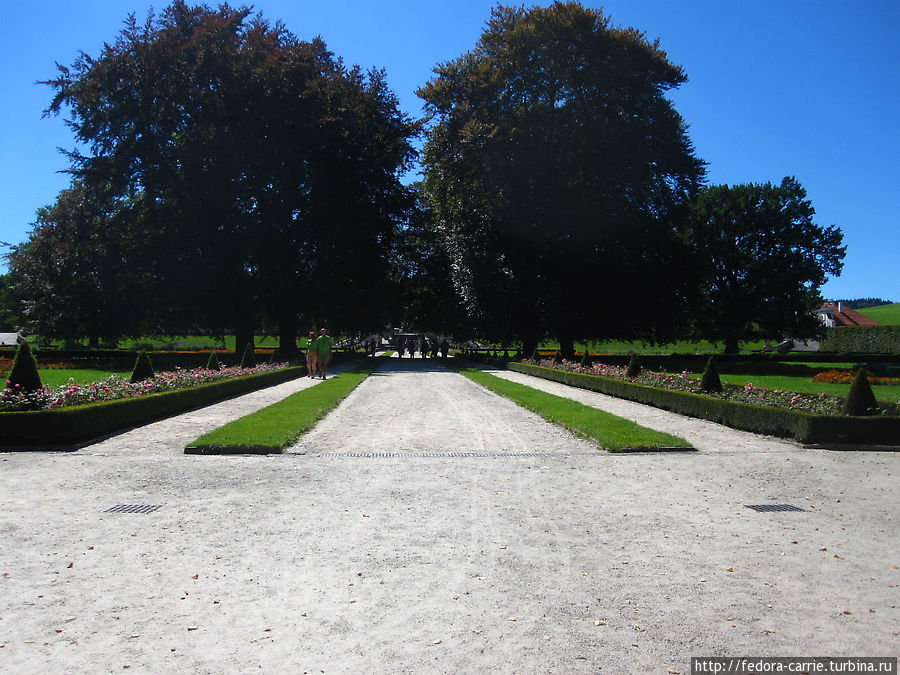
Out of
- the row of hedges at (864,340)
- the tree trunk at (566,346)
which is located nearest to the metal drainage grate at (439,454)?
the tree trunk at (566,346)

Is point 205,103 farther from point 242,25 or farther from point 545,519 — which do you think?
point 545,519

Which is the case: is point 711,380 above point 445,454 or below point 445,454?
above

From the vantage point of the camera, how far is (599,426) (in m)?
12.9

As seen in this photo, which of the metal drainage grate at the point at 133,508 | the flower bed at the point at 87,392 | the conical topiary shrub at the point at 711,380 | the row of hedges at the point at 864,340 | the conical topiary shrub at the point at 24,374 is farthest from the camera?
the row of hedges at the point at 864,340

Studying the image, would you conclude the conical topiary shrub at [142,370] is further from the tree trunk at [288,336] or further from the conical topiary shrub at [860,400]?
the tree trunk at [288,336]

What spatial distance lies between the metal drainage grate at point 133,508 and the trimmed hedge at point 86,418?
17.2 feet

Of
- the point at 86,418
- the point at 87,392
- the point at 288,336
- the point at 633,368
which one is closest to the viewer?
the point at 86,418

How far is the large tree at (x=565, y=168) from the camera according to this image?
3381 cm

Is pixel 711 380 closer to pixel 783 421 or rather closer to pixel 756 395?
pixel 756 395

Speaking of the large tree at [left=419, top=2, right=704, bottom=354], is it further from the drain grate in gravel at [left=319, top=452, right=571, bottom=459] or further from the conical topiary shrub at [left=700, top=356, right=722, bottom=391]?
the drain grate in gravel at [left=319, top=452, right=571, bottom=459]

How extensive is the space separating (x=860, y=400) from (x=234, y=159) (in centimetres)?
3197

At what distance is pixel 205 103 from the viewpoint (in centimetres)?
3556

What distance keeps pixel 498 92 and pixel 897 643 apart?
34.1 metres

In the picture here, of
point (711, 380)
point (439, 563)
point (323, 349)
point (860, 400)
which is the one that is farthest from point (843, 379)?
point (439, 563)
